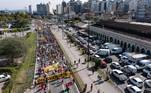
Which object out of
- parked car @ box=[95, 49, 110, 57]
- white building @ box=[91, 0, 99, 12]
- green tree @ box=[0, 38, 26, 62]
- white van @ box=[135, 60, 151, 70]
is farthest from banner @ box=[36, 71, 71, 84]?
white building @ box=[91, 0, 99, 12]

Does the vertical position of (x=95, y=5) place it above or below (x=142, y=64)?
above

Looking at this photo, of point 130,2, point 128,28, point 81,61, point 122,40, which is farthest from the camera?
point 130,2

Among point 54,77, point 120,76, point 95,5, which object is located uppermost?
point 95,5

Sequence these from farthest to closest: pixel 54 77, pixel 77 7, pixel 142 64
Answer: pixel 77 7 → pixel 142 64 → pixel 54 77

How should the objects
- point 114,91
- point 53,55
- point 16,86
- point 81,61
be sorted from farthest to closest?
point 53,55 < point 81,61 < point 16,86 < point 114,91

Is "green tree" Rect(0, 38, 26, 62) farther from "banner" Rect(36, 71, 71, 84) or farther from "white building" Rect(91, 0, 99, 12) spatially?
"white building" Rect(91, 0, 99, 12)

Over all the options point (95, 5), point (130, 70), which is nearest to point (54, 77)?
point (130, 70)

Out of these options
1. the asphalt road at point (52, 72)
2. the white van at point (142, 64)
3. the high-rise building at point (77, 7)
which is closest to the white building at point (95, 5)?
the high-rise building at point (77, 7)

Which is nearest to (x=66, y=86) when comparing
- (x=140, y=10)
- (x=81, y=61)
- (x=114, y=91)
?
(x=114, y=91)

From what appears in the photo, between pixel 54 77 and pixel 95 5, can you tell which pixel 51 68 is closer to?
pixel 54 77

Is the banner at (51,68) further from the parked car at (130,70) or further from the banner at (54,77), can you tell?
the parked car at (130,70)

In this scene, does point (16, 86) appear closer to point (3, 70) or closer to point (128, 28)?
point (3, 70)
